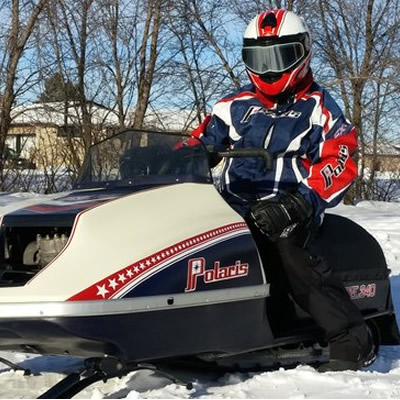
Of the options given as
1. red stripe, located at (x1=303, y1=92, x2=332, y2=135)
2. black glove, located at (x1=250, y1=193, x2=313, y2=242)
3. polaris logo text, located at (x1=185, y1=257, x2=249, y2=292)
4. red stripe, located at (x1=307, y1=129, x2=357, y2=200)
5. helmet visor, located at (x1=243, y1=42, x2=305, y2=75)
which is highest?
helmet visor, located at (x1=243, y1=42, x2=305, y2=75)

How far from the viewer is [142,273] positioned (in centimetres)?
280

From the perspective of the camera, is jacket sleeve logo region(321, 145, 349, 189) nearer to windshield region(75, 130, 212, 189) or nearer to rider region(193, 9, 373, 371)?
rider region(193, 9, 373, 371)

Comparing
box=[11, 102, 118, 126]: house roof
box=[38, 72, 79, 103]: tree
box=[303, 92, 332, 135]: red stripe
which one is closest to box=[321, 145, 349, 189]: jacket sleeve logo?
box=[303, 92, 332, 135]: red stripe

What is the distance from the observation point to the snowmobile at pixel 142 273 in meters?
2.71

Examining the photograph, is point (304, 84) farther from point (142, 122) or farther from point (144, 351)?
point (142, 122)

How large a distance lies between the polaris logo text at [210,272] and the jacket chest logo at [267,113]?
885mm

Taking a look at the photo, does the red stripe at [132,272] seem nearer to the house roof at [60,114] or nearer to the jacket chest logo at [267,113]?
the jacket chest logo at [267,113]

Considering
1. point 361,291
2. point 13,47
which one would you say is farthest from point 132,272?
point 13,47

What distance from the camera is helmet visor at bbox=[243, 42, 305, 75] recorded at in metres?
3.60

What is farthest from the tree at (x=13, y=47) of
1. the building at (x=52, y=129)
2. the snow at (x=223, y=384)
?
the snow at (x=223, y=384)

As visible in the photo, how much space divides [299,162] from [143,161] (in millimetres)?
Answer: 775

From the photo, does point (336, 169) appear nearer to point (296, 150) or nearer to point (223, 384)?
point (296, 150)

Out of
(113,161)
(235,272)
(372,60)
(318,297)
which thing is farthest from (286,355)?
(372,60)

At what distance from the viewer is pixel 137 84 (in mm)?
15656
